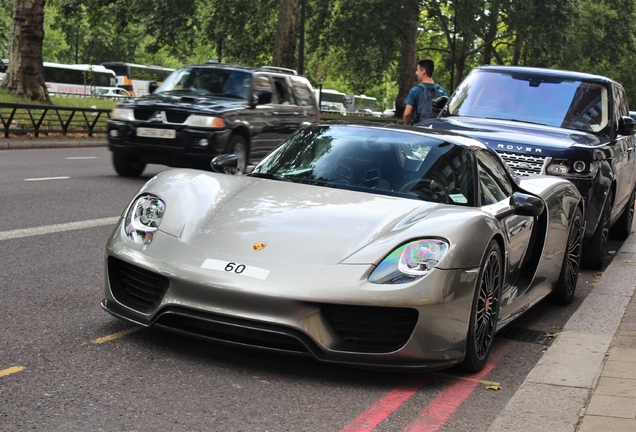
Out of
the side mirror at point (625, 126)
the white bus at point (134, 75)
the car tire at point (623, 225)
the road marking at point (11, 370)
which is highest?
the side mirror at point (625, 126)

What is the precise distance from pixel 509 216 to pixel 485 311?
86 centimetres

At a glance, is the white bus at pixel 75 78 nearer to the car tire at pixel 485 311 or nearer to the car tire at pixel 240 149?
the car tire at pixel 240 149

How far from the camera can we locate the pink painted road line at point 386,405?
3812mm

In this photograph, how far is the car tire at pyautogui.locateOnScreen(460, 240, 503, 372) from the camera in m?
4.68

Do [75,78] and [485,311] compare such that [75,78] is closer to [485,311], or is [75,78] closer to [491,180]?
[491,180]

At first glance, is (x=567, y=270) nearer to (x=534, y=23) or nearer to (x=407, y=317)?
(x=407, y=317)

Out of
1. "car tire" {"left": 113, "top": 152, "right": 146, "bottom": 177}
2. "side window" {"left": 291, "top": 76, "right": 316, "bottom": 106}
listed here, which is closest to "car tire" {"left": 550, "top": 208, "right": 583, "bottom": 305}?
"car tire" {"left": 113, "top": 152, "right": 146, "bottom": 177}

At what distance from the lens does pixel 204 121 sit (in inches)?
515

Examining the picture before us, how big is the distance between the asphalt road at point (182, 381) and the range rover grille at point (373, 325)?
0.72ft

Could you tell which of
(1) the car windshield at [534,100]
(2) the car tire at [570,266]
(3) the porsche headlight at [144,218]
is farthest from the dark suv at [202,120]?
(3) the porsche headlight at [144,218]

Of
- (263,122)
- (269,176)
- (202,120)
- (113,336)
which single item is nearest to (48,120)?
(263,122)

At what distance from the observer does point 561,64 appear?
1874 inches

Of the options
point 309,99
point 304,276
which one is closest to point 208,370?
point 304,276

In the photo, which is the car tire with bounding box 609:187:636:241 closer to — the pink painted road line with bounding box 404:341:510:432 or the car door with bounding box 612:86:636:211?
the car door with bounding box 612:86:636:211
